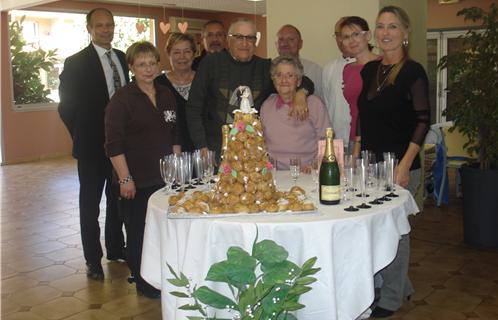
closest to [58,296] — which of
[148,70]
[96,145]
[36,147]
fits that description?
[96,145]

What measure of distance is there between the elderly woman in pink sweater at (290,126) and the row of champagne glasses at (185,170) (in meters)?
0.45

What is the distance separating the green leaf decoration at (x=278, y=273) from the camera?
162cm

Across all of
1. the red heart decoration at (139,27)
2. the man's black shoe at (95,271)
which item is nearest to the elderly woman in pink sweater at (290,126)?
the man's black shoe at (95,271)

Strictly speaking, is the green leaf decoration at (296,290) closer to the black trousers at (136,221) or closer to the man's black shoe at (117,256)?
the black trousers at (136,221)

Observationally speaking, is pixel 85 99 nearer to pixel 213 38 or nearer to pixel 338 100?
pixel 213 38

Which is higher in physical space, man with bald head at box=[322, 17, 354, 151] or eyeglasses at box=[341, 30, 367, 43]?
eyeglasses at box=[341, 30, 367, 43]

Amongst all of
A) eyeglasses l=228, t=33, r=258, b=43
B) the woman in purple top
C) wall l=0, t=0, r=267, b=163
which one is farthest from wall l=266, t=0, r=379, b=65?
wall l=0, t=0, r=267, b=163

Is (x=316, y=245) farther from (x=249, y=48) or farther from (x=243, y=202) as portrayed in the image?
(x=249, y=48)

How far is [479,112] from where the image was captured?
428 centimetres

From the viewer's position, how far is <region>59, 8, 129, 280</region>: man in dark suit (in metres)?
3.89

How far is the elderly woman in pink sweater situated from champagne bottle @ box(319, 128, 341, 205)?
0.66 metres

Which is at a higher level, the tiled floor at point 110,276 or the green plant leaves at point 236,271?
the green plant leaves at point 236,271

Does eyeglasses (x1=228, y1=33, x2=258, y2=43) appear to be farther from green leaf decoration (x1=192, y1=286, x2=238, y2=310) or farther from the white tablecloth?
green leaf decoration (x1=192, y1=286, x2=238, y2=310)

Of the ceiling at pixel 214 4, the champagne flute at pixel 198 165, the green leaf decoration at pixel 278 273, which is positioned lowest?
the green leaf decoration at pixel 278 273
